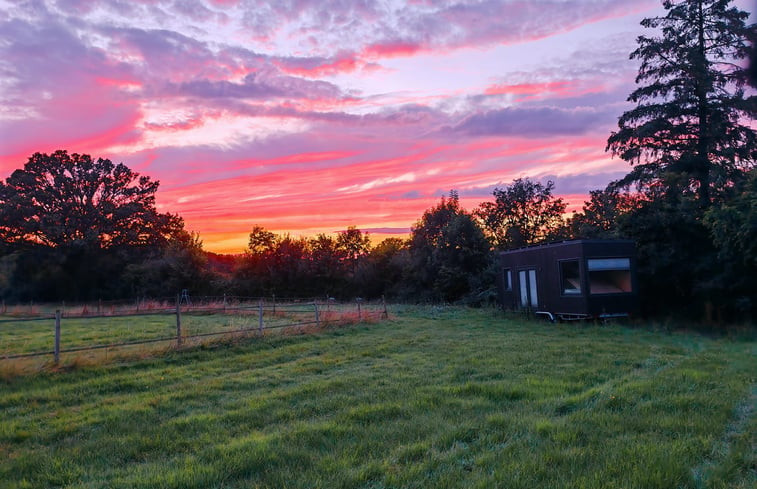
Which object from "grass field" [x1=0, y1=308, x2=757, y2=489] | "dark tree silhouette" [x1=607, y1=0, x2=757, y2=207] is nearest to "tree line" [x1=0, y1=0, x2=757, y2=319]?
"dark tree silhouette" [x1=607, y1=0, x2=757, y2=207]

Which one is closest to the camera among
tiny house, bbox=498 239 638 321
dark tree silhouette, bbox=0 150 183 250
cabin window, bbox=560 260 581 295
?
tiny house, bbox=498 239 638 321

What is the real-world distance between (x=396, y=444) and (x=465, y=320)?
14589 mm

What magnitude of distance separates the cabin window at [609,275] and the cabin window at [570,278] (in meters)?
0.41

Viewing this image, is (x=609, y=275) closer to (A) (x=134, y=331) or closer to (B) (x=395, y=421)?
(B) (x=395, y=421)

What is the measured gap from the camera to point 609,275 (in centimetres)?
1556

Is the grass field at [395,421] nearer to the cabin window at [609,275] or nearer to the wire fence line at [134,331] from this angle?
the wire fence line at [134,331]

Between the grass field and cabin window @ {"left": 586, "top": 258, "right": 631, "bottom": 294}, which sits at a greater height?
cabin window @ {"left": 586, "top": 258, "right": 631, "bottom": 294}

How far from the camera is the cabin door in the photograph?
1826 centimetres

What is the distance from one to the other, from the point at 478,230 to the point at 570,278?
726 inches

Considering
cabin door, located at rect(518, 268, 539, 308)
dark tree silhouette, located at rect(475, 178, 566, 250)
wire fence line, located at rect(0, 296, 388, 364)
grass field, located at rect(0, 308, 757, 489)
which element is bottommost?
grass field, located at rect(0, 308, 757, 489)

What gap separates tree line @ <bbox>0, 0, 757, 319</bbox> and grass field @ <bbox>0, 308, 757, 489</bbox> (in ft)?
30.2

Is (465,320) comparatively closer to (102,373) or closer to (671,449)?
(102,373)

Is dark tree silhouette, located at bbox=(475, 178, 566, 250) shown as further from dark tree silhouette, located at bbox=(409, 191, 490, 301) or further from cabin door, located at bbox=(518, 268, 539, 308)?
cabin door, located at bbox=(518, 268, 539, 308)

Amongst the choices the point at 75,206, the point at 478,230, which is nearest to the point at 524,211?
the point at 478,230
